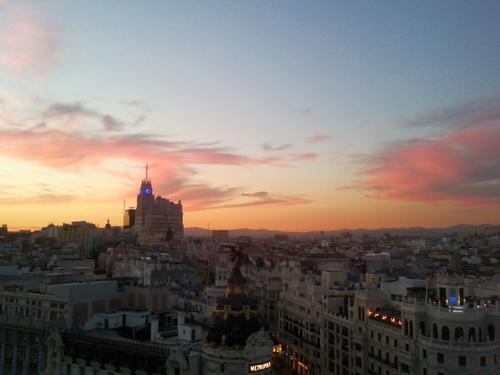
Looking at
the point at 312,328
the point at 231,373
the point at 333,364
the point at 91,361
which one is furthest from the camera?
the point at 312,328

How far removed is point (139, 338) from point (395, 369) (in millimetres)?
30269

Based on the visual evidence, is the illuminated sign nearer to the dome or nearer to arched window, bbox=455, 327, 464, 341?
the dome

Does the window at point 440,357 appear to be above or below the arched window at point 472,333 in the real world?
below

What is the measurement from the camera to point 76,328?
66312 millimetres

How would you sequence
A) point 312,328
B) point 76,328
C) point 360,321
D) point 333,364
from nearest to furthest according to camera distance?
1. point 76,328
2. point 360,321
3. point 333,364
4. point 312,328

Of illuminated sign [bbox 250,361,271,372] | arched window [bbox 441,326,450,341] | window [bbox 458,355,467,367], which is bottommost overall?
window [bbox 458,355,467,367]

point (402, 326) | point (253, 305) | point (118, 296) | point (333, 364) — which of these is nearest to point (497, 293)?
point (402, 326)

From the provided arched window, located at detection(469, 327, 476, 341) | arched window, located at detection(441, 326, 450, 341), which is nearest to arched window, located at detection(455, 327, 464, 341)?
arched window, located at detection(441, 326, 450, 341)

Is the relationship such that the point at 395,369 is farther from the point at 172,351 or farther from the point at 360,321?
the point at 172,351

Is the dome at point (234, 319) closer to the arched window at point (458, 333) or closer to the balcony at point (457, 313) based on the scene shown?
the balcony at point (457, 313)

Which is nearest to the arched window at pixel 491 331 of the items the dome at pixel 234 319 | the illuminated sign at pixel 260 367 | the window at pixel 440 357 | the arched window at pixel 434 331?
the arched window at pixel 434 331

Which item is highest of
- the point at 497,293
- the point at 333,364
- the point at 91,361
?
the point at 497,293

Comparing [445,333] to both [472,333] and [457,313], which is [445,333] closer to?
[457,313]

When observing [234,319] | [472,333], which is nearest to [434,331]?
[472,333]
